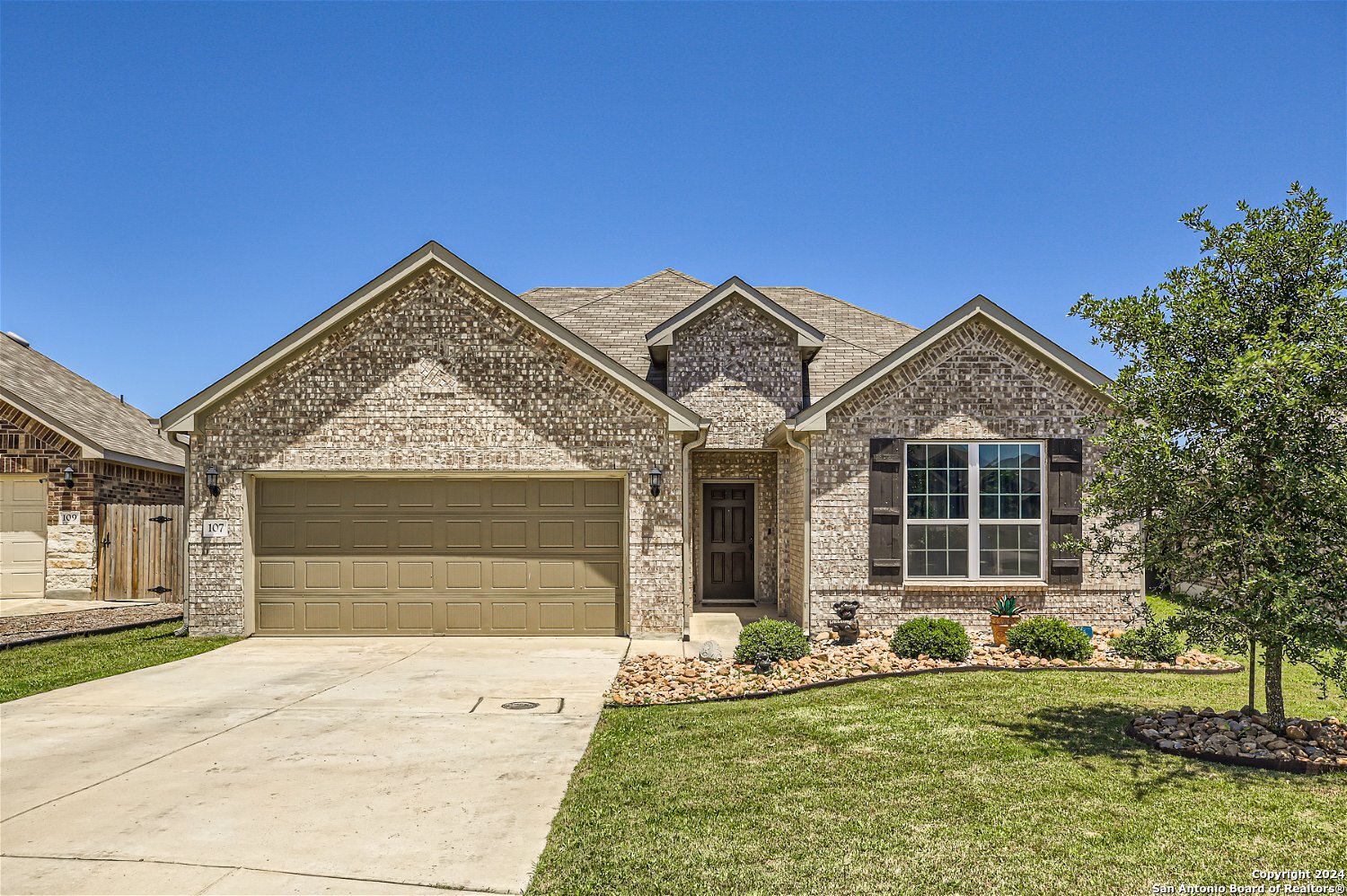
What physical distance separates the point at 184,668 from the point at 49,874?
607cm

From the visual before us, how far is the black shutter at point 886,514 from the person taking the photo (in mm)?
11406

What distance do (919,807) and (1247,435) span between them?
3633 millimetres

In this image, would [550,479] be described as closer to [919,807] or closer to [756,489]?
[756,489]

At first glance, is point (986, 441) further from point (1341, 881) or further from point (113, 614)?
point (113, 614)

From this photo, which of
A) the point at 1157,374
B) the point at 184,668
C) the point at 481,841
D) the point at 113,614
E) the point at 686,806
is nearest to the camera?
the point at 481,841

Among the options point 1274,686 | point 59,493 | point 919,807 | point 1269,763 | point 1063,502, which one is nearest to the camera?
point 919,807

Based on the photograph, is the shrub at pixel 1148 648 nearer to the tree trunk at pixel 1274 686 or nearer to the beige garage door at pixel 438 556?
the tree trunk at pixel 1274 686

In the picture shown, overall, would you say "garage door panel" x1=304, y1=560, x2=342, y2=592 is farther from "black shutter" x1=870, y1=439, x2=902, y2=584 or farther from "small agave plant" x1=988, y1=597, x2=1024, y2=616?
"small agave plant" x1=988, y1=597, x2=1024, y2=616

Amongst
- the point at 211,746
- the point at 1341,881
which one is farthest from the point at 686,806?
the point at 211,746

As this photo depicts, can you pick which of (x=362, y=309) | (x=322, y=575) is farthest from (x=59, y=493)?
(x=362, y=309)

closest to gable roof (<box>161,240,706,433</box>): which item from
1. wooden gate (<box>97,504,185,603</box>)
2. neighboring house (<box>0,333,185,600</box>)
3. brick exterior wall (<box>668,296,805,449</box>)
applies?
brick exterior wall (<box>668,296,805,449</box>)

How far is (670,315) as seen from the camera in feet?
56.1

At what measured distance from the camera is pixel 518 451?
11.8m

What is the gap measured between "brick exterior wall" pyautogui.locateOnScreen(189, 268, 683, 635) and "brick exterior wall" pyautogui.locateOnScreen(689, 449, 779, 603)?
2.48 m
